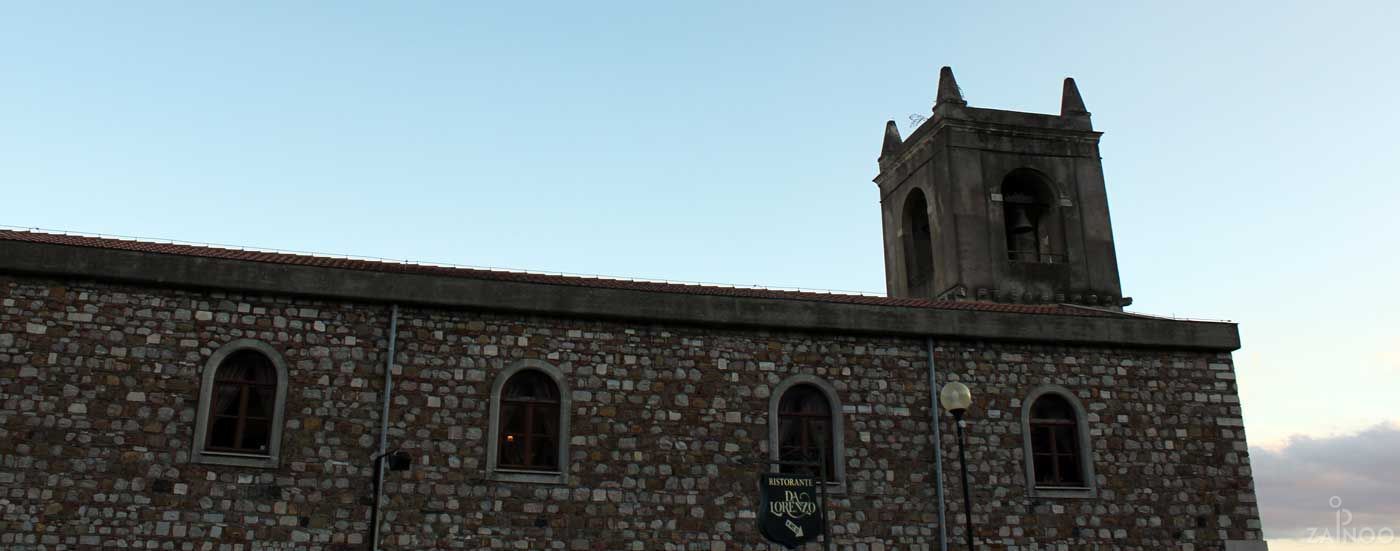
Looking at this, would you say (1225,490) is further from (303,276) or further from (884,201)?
(303,276)

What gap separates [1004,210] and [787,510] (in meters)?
11.7

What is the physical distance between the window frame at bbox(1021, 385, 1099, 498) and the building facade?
4 centimetres

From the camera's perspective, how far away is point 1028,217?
23984 mm

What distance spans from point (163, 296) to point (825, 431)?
30.6ft

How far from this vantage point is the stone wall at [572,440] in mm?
14500

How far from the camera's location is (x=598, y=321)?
16.6m

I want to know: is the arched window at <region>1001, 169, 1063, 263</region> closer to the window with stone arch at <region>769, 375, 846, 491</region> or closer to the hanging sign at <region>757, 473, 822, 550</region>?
the window with stone arch at <region>769, 375, 846, 491</region>

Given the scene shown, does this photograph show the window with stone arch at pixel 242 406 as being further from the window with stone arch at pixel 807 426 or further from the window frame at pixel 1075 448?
the window frame at pixel 1075 448

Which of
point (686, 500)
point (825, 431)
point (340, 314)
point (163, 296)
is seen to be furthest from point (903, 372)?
point (163, 296)

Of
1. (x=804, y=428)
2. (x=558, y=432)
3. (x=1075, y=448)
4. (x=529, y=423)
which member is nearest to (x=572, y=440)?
(x=558, y=432)

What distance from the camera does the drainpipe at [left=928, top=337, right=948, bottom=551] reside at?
16.6 meters

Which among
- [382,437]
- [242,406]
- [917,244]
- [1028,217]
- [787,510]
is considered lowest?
[787,510]

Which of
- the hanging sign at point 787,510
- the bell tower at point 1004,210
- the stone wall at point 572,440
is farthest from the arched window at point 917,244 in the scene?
the hanging sign at point 787,510

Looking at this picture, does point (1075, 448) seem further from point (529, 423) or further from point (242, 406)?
point (242, 406)
